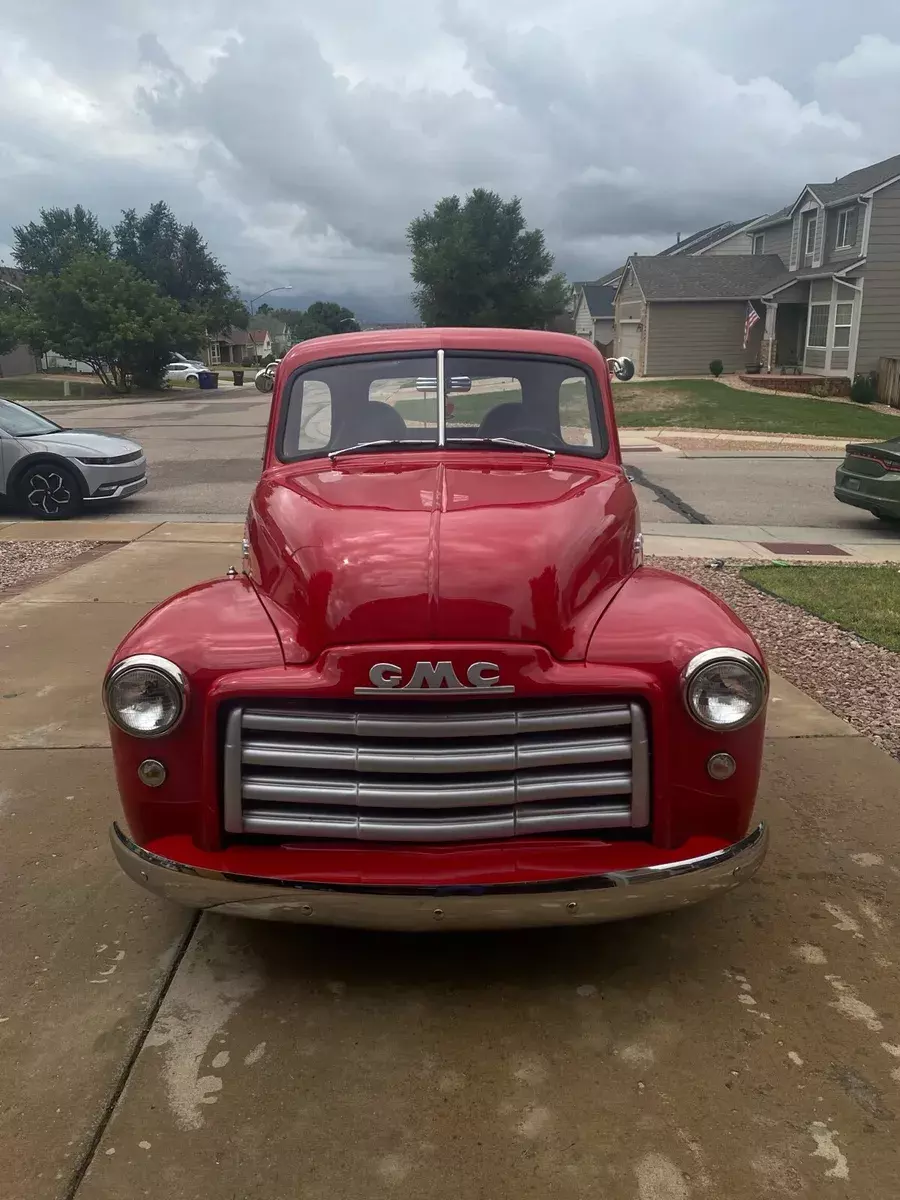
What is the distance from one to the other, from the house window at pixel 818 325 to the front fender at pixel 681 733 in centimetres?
3109

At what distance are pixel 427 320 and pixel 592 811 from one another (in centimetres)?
5262

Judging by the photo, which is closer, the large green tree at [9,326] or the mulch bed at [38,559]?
the mulch bed at [38,559]

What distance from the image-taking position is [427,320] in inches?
2080

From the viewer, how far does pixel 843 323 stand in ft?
97.0

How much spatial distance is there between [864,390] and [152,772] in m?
27.4

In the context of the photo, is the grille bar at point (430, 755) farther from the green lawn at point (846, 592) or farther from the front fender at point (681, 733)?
the green lawn at point (846, 592)

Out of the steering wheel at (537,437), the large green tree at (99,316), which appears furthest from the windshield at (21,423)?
the large green tree at (99,316)

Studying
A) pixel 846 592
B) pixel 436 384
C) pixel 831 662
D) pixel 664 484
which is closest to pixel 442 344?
pixel 436 384

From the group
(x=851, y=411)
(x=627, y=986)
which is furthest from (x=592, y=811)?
(x=851, y=411)

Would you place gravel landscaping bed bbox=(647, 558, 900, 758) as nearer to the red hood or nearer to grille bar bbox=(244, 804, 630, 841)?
the red hood

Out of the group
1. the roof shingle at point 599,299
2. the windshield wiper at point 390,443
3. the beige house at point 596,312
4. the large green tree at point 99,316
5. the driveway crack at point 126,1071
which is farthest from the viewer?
the roof shingle at point 599,299

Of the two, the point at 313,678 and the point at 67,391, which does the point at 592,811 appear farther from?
the point at 67,391

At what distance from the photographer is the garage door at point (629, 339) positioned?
39156 millimetres

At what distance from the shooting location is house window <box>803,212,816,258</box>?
33059 millimetres
